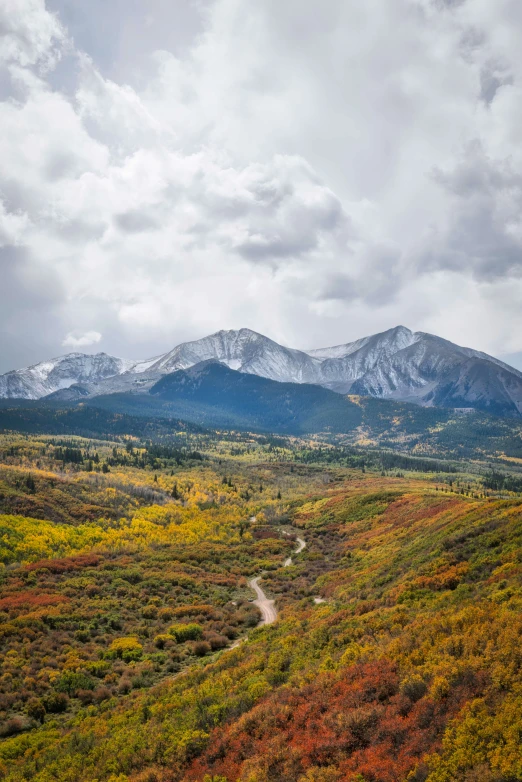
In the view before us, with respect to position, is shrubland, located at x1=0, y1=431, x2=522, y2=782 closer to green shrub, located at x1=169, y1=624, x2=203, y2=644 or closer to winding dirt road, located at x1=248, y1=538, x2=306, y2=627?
green shrub, located at x1=169, y1=624, x2=203, y2=644

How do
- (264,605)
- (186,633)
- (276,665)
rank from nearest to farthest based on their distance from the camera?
1. (276,665)
2. (186,633)
3. (264,605)

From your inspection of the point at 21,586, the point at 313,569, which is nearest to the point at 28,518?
the point at 21,586

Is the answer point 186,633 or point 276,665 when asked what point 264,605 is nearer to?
point 186,633

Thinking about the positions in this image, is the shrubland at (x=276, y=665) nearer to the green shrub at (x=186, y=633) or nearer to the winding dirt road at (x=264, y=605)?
the green shrub at (x=186, y=633)

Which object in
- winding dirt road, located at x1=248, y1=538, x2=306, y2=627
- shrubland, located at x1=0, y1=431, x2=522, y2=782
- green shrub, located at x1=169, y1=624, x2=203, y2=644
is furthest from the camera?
winding dirt road, located at x1=248, y1=538, x2=306, y2=627

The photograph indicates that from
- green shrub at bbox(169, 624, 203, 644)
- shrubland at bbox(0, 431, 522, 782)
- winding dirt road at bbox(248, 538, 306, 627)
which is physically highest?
shrubland at bbox(0, 431, 522, 782)

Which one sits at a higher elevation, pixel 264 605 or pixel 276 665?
pixel 276 665

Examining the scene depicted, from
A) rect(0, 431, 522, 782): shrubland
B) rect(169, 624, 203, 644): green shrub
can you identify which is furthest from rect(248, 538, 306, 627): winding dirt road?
rect(169, 624, 203, 644): green shrub

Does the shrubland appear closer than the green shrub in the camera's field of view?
Yes

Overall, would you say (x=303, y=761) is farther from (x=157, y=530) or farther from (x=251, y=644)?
(x=157, y=530)

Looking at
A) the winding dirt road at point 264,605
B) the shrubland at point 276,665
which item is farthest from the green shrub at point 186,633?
the winding dirt road at point 264,605

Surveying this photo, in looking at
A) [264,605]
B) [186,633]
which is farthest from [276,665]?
[264,605]

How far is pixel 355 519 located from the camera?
107875mm

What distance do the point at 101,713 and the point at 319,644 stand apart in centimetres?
1728
